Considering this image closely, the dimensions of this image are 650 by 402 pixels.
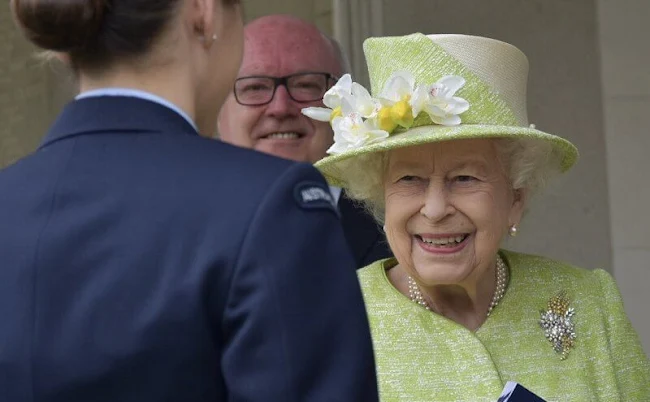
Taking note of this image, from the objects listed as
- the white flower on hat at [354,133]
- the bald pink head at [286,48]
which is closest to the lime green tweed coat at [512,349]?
the white flower on hat at [354,133]

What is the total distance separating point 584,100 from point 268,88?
60.5 inches

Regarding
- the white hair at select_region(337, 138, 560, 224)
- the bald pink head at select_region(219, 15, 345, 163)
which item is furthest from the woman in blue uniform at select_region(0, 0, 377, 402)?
the bald pink head at select_region(219, 15, 345, 163)

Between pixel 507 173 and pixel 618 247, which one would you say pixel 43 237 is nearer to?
pixel 507 173

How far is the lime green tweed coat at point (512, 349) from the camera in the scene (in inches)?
117

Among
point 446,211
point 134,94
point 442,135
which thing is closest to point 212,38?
point 134,94

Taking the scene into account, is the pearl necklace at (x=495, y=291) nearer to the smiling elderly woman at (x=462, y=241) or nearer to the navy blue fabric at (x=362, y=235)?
the smiling elderly woman at (x=462, y=241)

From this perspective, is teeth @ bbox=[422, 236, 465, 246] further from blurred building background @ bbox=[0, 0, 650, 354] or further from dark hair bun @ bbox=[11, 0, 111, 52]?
blurred building background @ bbox=[0, 0, 650, 354]

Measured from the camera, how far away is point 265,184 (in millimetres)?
1663

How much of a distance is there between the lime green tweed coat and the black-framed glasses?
1.15 metres

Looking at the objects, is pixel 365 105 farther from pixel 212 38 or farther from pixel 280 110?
pixel 212 38

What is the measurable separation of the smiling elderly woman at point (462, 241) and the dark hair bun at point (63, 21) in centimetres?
138

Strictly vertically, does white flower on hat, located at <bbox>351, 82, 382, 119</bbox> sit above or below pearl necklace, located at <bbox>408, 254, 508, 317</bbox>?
above

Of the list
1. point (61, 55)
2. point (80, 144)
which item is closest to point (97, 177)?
point (80, 144)

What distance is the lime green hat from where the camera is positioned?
9.90 feet
